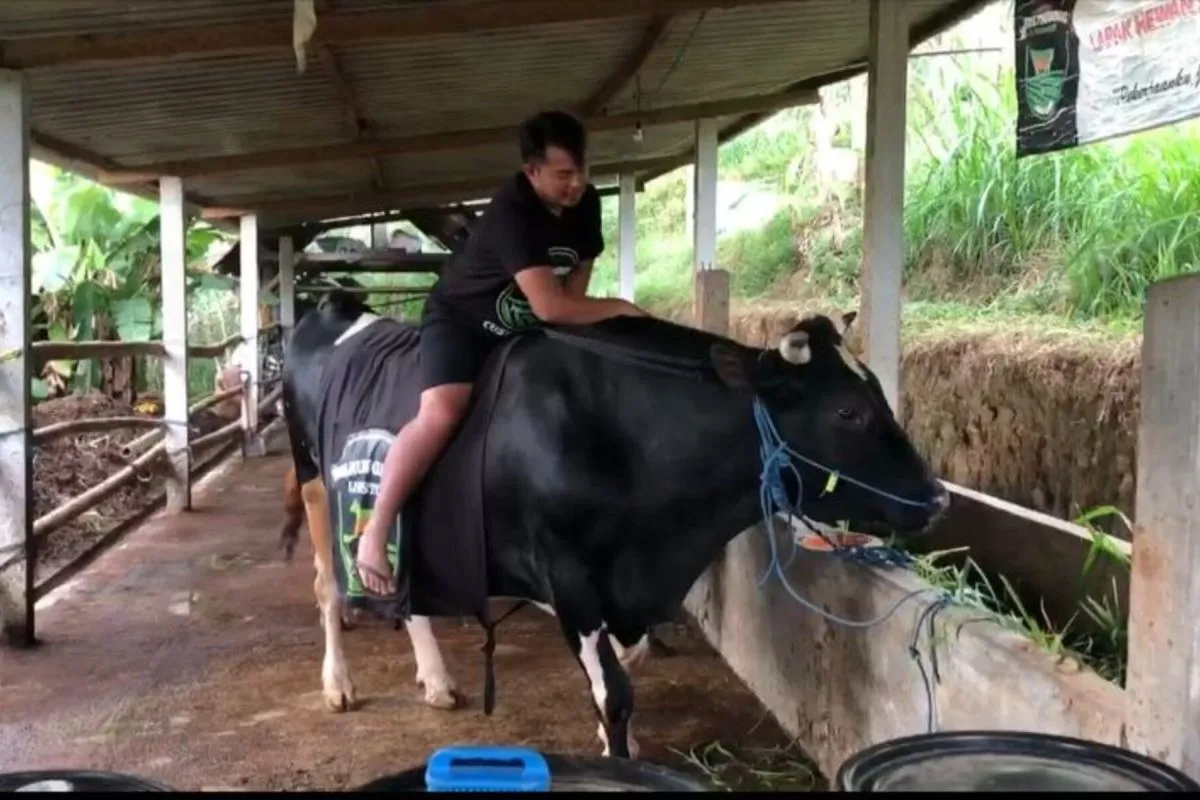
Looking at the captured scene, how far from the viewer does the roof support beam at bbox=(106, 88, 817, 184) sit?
808 cm

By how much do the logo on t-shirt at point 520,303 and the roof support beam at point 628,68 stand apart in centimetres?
238

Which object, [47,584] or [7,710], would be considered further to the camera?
[47,584]

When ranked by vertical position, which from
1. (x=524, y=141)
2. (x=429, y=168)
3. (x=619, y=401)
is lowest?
(x=619, y=401)

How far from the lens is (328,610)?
4.89m

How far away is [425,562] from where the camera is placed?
13.8 feet

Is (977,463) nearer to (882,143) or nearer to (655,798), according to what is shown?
(882,143)

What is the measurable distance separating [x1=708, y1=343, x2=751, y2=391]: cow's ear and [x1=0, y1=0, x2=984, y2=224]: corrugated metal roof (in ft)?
7.05

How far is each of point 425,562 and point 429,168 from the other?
22.5 feet

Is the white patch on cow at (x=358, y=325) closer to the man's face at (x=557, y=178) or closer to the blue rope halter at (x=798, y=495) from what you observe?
the man's face at (x=557, y=178)

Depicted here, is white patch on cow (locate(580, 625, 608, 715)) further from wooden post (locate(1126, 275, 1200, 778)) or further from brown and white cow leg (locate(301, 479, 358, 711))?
wooden post (locate(1126, 275, 1200, 778))

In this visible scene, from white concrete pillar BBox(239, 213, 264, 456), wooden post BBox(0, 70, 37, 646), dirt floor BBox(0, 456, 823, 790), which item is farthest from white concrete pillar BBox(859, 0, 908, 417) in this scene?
white concrete pillar BBox(239, 213, 264, 456)

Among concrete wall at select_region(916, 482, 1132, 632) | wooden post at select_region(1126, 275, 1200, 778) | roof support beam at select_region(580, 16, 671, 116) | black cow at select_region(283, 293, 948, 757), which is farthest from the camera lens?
roof support beam at select_region(580, 16, 671, 116)

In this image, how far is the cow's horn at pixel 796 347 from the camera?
11.7 feet

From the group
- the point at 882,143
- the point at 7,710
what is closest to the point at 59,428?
the point at 7,710
